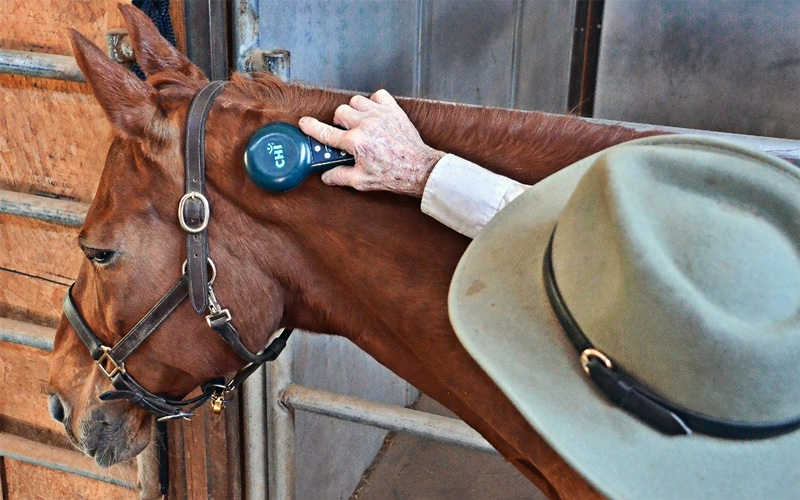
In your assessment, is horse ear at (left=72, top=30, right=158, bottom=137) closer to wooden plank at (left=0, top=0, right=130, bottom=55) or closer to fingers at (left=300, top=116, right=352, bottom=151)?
fingers at (left=300, top=116, right=352, bottom=151)

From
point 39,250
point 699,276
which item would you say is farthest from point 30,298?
point 699,276

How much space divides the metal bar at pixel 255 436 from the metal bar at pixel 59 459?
35 centimetres

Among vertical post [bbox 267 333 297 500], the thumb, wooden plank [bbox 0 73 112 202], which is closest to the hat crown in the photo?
the thumb

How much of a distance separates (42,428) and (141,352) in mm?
1302

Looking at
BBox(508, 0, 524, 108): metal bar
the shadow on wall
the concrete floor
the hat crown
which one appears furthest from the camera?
BBox(508, 0, 524, 108): metal bar

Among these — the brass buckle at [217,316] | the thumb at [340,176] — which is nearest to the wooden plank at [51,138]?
the brass buckle at [217,316]

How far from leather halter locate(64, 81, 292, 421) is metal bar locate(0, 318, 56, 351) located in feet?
2.07

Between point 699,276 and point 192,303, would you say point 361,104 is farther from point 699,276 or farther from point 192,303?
point 699,276

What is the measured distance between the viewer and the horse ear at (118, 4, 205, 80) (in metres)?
1.21

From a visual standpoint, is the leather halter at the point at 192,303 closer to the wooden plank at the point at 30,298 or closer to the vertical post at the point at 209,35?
the vertical post at the point at 209,35

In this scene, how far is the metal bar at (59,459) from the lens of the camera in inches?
76.1

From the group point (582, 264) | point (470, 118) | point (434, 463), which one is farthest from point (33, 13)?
point (434, 463)

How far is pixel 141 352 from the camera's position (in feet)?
3.90

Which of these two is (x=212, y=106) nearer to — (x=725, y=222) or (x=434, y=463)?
(x=725, y=222)
